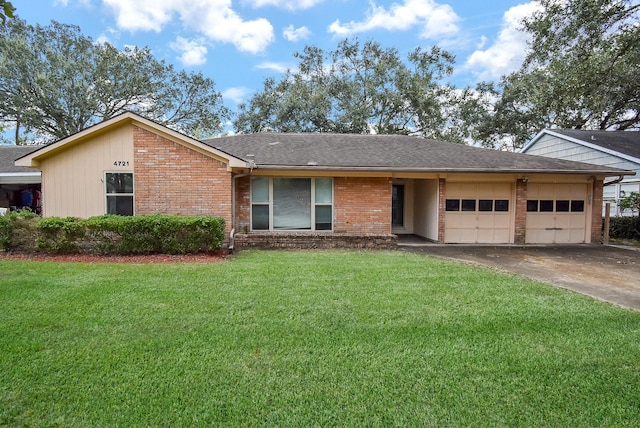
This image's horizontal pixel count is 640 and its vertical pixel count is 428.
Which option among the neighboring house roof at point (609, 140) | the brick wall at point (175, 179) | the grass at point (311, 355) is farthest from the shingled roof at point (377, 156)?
the grass at point (311, 355)

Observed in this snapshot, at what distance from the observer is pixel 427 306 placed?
4.82 m

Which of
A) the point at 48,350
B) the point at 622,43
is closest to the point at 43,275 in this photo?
the point at 48,350

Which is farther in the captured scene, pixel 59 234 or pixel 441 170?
pixel 441 170

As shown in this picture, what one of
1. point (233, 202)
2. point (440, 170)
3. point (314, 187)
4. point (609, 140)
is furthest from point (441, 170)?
point (609, 140)

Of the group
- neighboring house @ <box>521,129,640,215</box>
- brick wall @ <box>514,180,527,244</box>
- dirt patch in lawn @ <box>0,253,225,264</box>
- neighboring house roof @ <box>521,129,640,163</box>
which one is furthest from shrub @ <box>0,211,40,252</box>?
neighboring house roof @ <box>521,129,640,163</box>

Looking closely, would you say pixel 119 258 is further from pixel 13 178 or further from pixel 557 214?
pixel 557 214

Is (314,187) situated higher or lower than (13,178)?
lower

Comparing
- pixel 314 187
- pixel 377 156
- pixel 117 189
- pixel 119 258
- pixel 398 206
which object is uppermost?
pixel 377 156

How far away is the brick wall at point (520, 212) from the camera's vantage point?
37.9 ft

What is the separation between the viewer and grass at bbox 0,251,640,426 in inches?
102

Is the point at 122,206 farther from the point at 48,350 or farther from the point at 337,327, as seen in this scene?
the point at 337,327

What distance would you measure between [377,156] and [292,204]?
133 inches

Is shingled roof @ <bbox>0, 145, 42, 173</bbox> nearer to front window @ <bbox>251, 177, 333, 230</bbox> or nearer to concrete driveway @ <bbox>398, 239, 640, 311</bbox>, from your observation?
front window @ <bbox>251, 177, 333, 230</bbox>

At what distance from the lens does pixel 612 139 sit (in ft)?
53.4
